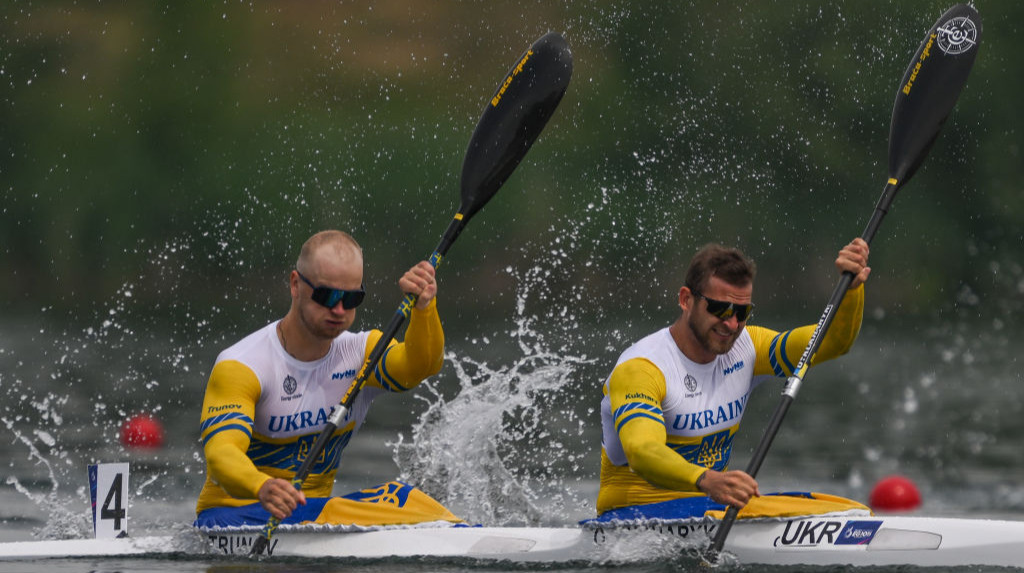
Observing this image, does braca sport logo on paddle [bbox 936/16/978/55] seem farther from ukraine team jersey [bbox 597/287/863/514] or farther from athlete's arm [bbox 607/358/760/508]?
athlete's arm [bbox 607/358/760/508]

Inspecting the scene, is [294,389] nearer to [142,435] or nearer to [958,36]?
[958,36]

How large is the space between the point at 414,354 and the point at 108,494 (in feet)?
5.94

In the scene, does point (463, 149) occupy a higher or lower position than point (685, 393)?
higher

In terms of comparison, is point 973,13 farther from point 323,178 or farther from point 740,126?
point 323,178

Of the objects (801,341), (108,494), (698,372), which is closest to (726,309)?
(698,372)

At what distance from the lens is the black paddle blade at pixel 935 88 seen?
8.55 m

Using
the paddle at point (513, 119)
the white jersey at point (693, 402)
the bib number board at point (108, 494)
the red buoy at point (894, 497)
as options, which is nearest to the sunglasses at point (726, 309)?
the white jersey at point (693, 402)

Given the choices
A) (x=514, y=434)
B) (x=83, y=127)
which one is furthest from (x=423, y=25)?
(x=514, y=434)

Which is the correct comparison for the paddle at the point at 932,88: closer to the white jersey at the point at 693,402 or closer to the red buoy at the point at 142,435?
the white jersey at the point at 693,402

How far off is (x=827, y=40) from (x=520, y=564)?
2923 cm

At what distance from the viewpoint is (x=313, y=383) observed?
772 cm

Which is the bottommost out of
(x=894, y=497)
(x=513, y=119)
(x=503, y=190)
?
(x=894, y=497)

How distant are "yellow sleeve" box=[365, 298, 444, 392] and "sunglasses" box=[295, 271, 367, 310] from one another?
12.4 inches

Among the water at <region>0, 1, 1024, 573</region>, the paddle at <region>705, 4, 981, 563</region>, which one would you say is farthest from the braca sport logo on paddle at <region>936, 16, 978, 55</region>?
the water at <region>0, 1, 1024, 573</region>
